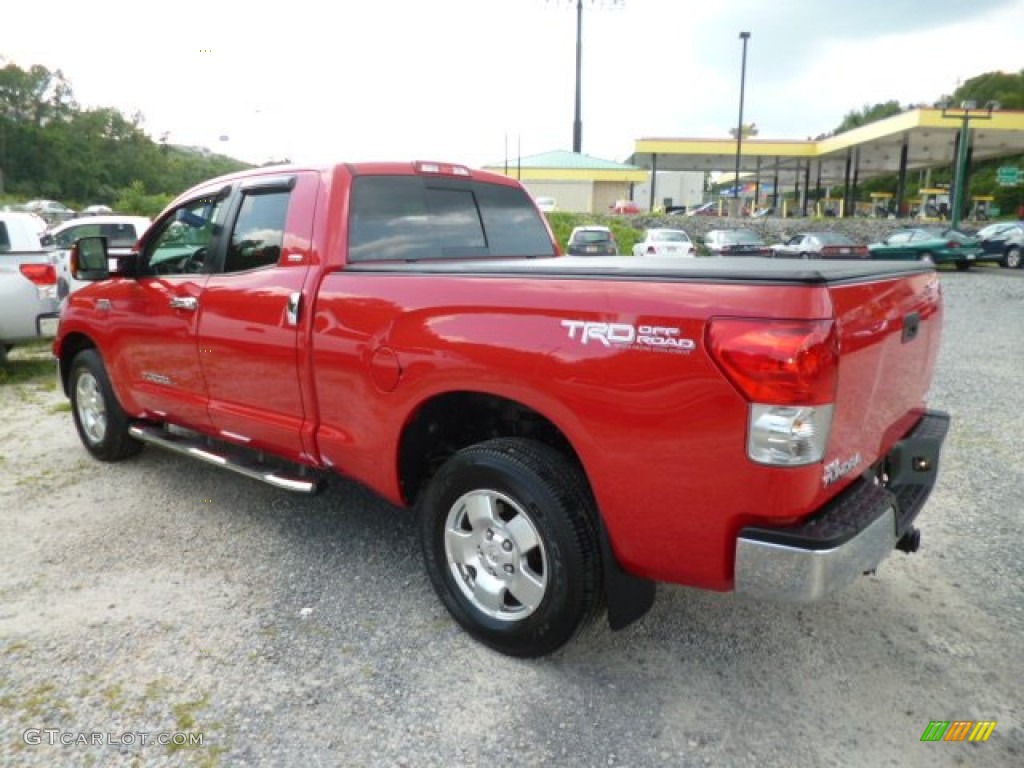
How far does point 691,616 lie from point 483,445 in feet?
4.12

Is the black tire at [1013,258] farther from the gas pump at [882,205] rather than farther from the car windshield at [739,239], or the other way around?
the gas pump at [882,205]

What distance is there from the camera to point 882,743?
8.45 ft

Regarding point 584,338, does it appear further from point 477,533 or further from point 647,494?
point 477,533

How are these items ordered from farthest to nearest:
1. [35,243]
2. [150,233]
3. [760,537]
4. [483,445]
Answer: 1. [35,243]
2. [150,233]
3. [483,445]
4. [760,537]

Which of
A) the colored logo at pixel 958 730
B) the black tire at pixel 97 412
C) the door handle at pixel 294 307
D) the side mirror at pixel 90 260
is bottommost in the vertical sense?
the colored logo at pixel 958 730

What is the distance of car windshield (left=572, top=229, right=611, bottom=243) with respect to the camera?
67.0ft

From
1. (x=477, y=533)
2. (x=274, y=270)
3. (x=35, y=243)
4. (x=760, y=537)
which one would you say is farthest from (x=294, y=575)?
(x=35, y=243)

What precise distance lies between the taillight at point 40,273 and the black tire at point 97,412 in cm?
352

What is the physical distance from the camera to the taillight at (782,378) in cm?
218

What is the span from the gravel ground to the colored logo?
A: 30mm

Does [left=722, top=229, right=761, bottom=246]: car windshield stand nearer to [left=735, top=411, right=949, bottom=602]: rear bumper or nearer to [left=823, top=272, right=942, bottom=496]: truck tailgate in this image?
[left=823, top=272, right=942, bottom=496]: truck tailgate

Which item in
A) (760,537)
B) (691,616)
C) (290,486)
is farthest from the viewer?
(290,486)

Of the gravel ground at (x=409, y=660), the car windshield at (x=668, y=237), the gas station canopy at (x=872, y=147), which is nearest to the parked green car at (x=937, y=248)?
the car windshield at (x=668, y=237)

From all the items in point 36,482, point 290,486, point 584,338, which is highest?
point 584,338
